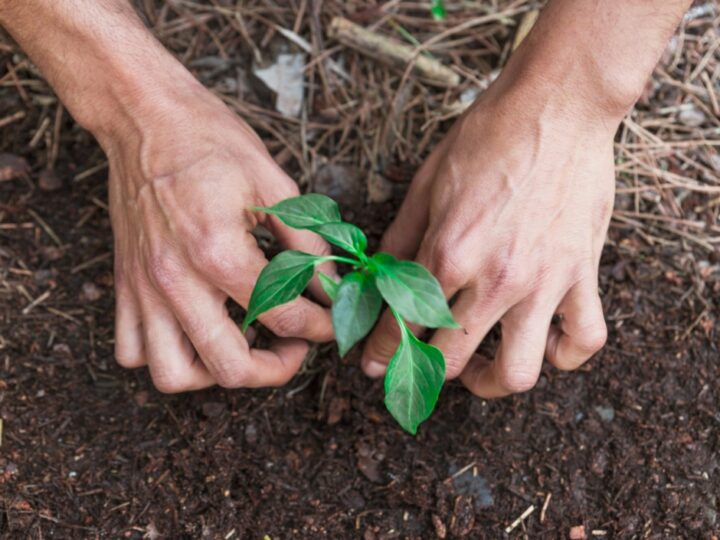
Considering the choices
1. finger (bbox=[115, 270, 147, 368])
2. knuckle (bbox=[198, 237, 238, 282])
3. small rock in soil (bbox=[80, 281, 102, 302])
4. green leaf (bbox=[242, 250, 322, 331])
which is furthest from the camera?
small rock in soil (bbox=[80, 281, 102, 302])

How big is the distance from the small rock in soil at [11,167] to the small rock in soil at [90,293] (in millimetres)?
420

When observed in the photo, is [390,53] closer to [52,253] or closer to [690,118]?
[690,118]

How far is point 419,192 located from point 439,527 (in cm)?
82

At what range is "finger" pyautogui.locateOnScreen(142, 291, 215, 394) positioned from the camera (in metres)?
1.78

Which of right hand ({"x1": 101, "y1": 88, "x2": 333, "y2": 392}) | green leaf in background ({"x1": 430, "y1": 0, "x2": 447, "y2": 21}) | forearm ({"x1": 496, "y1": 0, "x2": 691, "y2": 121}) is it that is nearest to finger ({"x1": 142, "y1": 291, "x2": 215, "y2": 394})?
right hand ({"x1": 101, "y1": 88, "x2": 333, "y2": 392})

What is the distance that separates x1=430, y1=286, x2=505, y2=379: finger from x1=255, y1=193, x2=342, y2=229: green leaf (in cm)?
40

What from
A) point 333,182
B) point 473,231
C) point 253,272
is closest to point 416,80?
point 333,182

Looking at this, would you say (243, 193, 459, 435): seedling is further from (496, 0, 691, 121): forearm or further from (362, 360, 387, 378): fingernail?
(496, 0, 691, 121): forearm

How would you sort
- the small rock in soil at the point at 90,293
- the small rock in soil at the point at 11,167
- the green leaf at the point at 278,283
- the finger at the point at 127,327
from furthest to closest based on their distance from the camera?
the small rock in soil at the point at 11,167 → the small rock in soil at the point at 90,293 → the finger at the point at 127,327 → the green leaf at the point at 278,283

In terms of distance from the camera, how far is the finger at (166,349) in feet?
5.83

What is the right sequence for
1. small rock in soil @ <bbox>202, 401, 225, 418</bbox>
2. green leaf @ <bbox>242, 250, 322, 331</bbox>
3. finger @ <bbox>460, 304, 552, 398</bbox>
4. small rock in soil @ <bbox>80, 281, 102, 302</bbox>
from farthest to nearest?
1. small rock in soil @ <bbox>80, 281, 102, 302</bbox>
2. small rock in soil @ <bbox>202, 401, 225, 418</bbox>
3. finger @ <bbox>460, 304, 552, 398</bbox>
4. green leaf @ <bbox>242, 250, 322, 331</bbox>

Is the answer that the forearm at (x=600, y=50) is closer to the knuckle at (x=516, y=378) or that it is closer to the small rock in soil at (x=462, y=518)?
the knuckle at (x=516, y=378)

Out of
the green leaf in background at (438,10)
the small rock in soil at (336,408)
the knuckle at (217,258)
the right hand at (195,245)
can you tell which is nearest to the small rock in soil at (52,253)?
the right hand at (195,245)

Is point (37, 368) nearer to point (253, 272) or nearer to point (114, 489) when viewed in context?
point (114, 489)
